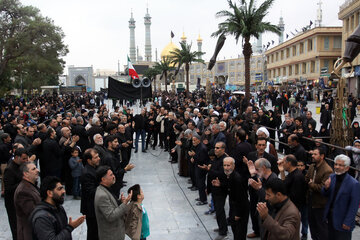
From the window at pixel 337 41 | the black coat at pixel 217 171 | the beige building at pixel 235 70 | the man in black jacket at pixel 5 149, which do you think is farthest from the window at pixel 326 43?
the man in black jacket at pixel 5 149

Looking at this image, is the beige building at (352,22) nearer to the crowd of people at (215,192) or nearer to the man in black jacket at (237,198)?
the crowd of people at (215,192)

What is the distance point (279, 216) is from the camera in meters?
3.27

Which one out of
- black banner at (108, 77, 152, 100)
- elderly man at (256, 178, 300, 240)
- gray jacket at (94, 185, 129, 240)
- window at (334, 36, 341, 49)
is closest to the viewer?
elderly man at (256, 178, 300, 240)

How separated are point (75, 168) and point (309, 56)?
40.2 metres

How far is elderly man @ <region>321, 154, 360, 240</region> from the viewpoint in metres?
4.12

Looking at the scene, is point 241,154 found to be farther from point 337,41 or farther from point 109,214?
point 337,41

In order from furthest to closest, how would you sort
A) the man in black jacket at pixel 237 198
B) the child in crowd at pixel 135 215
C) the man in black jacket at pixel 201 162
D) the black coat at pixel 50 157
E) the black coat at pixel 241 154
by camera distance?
the black coat at pixel 50 157 → the man in black jacket at pixel 201 162 → the black coat at pixel 241 154 → the man in black jacket at pixel 237 198 → the child in crowd at pixel 135 215

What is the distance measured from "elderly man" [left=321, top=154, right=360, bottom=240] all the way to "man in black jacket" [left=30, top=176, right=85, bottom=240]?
328 centimetres

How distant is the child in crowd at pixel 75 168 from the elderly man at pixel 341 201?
211 inches

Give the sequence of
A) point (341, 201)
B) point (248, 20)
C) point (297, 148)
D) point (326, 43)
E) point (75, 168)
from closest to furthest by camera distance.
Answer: point (341, 201) < point (297, 148) < point (75, 168) < point (248, 20) < point (326, 43)

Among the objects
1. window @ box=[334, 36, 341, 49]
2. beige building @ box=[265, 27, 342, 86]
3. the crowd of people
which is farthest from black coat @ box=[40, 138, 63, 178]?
window @ box=[334, 36, 341, 49]

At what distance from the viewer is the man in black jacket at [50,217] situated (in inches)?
125

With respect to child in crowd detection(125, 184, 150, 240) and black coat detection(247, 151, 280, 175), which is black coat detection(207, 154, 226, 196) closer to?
black coat detection(247, 151, 280, 175)

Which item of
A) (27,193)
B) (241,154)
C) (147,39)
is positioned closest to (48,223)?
(27,193)
